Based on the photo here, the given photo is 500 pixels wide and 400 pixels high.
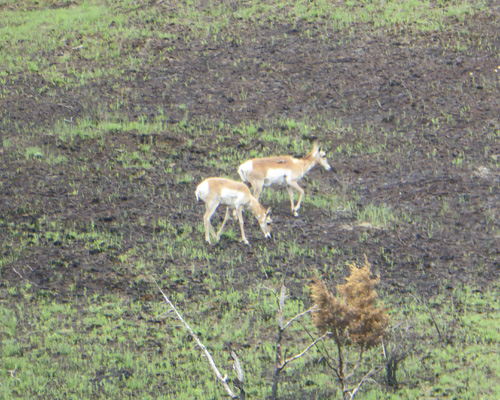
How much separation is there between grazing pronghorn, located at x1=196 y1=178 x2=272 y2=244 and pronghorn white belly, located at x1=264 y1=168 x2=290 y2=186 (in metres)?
1.05

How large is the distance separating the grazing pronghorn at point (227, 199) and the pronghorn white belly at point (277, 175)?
1048 mm

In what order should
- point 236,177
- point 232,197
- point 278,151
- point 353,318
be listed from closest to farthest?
point 353,318 < point 232,197 < point 236,177 < point 278,151

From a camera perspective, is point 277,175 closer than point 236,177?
Yes

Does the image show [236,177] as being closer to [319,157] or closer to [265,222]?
[319,157]

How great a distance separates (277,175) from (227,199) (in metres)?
1.56

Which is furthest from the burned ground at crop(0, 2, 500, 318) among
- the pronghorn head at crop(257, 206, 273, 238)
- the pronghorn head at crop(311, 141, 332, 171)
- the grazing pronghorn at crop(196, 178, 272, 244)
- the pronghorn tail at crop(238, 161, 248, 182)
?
the pronghorn tail at crop(238, 161, 248, 182)

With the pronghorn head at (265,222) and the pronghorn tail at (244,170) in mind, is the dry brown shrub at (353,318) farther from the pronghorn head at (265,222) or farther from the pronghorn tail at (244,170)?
the pronghorn tail at (244,170)

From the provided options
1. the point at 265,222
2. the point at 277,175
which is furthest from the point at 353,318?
the point at 277,175

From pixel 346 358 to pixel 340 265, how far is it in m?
2.71

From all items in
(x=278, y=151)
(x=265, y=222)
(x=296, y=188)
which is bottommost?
(x=278, y=151)

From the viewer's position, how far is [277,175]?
14812 millimetres

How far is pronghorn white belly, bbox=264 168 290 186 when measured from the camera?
48.5ft

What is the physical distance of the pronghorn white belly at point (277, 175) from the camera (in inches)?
582

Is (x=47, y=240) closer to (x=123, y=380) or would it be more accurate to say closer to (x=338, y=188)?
(x=123, y=380)
